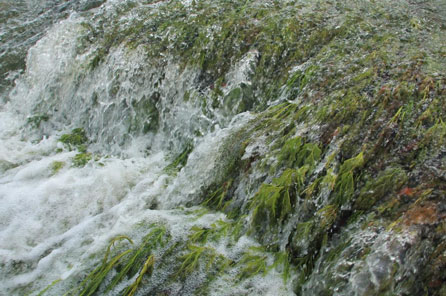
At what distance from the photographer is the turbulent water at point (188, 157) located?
305cm

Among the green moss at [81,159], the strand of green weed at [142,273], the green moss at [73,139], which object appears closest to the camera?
the strand of green weed at [142,273]

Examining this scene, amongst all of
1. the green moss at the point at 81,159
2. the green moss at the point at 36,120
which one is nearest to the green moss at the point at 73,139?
the green moss at the point at 81,159

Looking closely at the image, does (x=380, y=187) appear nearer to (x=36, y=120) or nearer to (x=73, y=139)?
(x=73, y=139)

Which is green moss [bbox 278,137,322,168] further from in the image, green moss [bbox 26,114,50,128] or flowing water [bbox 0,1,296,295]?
green moss [bbox 26,114,50,128]

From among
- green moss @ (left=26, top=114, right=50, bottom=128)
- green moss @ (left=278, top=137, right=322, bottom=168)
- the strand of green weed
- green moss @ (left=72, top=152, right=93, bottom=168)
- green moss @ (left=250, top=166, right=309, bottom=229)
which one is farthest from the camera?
green moss @ (left=26, top=114, right=50, bottom=128)

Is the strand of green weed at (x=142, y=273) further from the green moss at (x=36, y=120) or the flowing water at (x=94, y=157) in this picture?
the green moss at (x=36, y=120)

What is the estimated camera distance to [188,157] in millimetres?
4996

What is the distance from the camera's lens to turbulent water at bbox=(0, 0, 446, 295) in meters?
3.05

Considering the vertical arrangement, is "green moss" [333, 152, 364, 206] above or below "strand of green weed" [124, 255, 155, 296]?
above

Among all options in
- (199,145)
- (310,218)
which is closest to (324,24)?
(199,145)

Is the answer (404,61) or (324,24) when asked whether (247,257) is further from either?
(324,24)

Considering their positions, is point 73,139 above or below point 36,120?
below

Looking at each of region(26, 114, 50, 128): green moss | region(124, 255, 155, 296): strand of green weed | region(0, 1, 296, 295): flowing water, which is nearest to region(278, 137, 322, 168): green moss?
region(0, 1, 296, 295): flowing water

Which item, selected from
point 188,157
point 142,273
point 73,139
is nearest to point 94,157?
point 73,139
